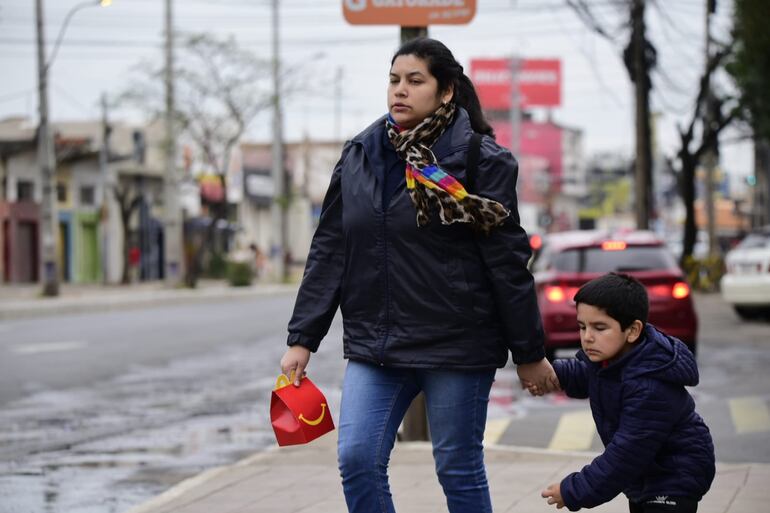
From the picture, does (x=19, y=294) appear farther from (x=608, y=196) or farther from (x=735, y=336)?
(x=608, y=196)

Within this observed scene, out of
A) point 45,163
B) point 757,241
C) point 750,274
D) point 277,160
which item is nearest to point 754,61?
point 757,241

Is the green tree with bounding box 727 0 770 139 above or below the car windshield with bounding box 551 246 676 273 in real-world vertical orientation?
above

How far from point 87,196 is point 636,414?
52711mm

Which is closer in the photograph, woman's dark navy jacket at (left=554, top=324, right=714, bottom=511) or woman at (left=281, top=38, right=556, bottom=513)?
woman's dark navy jacket at (left=554, top=324, right=714, bottom=511)

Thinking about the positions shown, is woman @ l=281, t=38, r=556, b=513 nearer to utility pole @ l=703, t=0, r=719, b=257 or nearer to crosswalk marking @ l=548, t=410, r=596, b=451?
crosswalk marking @ l=548, t=410, r=596, b=451

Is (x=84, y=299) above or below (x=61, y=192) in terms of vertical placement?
below

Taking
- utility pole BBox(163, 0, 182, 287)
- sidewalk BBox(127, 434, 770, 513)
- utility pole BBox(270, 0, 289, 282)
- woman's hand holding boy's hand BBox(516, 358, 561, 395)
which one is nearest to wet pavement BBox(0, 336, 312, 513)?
sidewalk BBox(127, 434, 770, 513)


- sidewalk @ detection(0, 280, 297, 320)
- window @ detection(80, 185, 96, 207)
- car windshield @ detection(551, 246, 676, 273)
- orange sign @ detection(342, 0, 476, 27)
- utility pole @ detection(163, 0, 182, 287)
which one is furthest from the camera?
window @ detection(80, 185, 96, 207)

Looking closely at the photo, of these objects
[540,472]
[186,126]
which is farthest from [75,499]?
[186,126]

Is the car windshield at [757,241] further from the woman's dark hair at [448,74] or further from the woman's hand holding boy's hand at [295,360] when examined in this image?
the woman's hand holding boy's hand at [295,360]

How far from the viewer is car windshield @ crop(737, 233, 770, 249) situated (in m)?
21.7

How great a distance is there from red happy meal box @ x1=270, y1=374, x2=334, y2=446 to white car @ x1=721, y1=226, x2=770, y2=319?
17.4 metres

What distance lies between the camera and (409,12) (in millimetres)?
8102

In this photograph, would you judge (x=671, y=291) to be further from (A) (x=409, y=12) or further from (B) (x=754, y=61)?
(B) (x=754, y=61)
